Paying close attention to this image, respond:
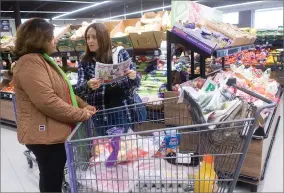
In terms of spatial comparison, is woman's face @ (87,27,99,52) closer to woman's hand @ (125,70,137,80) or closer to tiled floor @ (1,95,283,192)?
woman's hand @ (125,70,137,80)

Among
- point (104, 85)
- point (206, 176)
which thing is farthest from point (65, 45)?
point (206, 176)

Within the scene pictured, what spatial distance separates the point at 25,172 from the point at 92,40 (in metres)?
1.77

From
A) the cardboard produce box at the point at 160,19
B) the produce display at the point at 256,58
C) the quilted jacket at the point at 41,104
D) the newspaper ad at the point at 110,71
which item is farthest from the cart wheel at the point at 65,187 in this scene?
the produce display at the point at 256,58

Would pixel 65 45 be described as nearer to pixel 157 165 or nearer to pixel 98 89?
pixel 98 89

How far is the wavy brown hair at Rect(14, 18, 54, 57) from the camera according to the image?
5.24 ft

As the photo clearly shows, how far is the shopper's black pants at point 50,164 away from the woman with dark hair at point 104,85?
35 cm

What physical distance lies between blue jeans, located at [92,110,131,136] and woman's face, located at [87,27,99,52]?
19.9 inches

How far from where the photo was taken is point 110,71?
182 cm

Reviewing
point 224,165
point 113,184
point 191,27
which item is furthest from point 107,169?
point 191,27

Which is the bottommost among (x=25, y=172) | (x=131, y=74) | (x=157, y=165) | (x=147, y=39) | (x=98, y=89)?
(x=25, y=172)

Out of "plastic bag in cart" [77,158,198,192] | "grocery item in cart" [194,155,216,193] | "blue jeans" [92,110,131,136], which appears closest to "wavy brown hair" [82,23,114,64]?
"blue jeans" [92,110,131,136]

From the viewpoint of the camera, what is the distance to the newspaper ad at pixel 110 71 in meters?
1.77

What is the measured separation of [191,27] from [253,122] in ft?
5.30

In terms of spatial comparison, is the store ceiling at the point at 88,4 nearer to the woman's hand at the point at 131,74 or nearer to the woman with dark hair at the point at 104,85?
the woman with dark hair at the point at 104,85
